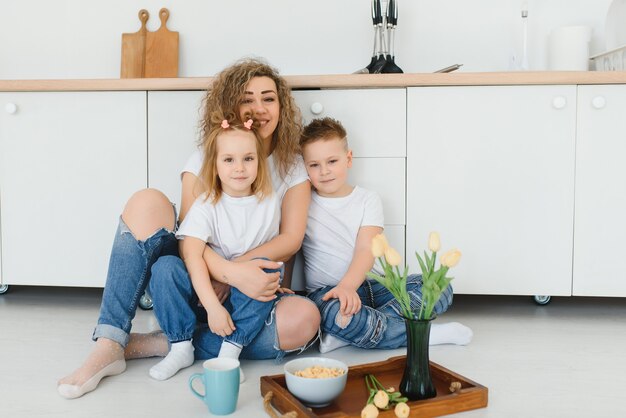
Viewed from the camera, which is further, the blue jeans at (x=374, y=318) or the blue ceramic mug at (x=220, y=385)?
the blue jeans at (x=374, y=318)

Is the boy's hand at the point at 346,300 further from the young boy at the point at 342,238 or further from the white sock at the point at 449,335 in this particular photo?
the white sock at the point at 449,335

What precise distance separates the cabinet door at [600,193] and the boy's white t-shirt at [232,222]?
0.93 metres

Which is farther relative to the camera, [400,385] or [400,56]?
[400,56]

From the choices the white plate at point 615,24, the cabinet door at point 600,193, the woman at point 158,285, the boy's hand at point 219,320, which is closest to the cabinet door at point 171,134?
the woman at point 158,285

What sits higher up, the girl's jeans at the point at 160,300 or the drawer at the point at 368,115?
the drawer at the point at 368,115

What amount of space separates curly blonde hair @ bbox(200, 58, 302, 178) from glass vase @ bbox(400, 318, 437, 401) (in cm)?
68

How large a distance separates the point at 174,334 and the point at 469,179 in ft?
3.18

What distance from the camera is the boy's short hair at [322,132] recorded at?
5.77ft

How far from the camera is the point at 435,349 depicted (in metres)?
1.62

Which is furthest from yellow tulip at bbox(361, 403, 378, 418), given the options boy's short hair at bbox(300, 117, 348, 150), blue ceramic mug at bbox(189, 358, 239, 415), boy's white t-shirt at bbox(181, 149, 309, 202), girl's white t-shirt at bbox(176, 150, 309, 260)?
boy's short hair at bbox(300, 117, 348, 150)

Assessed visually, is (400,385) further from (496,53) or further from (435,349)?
(496,53)

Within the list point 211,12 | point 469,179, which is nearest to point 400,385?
point 469,179

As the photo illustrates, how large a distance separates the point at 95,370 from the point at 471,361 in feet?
2.78

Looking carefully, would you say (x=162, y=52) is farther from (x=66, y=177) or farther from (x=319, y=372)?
(x=319, y=372)
